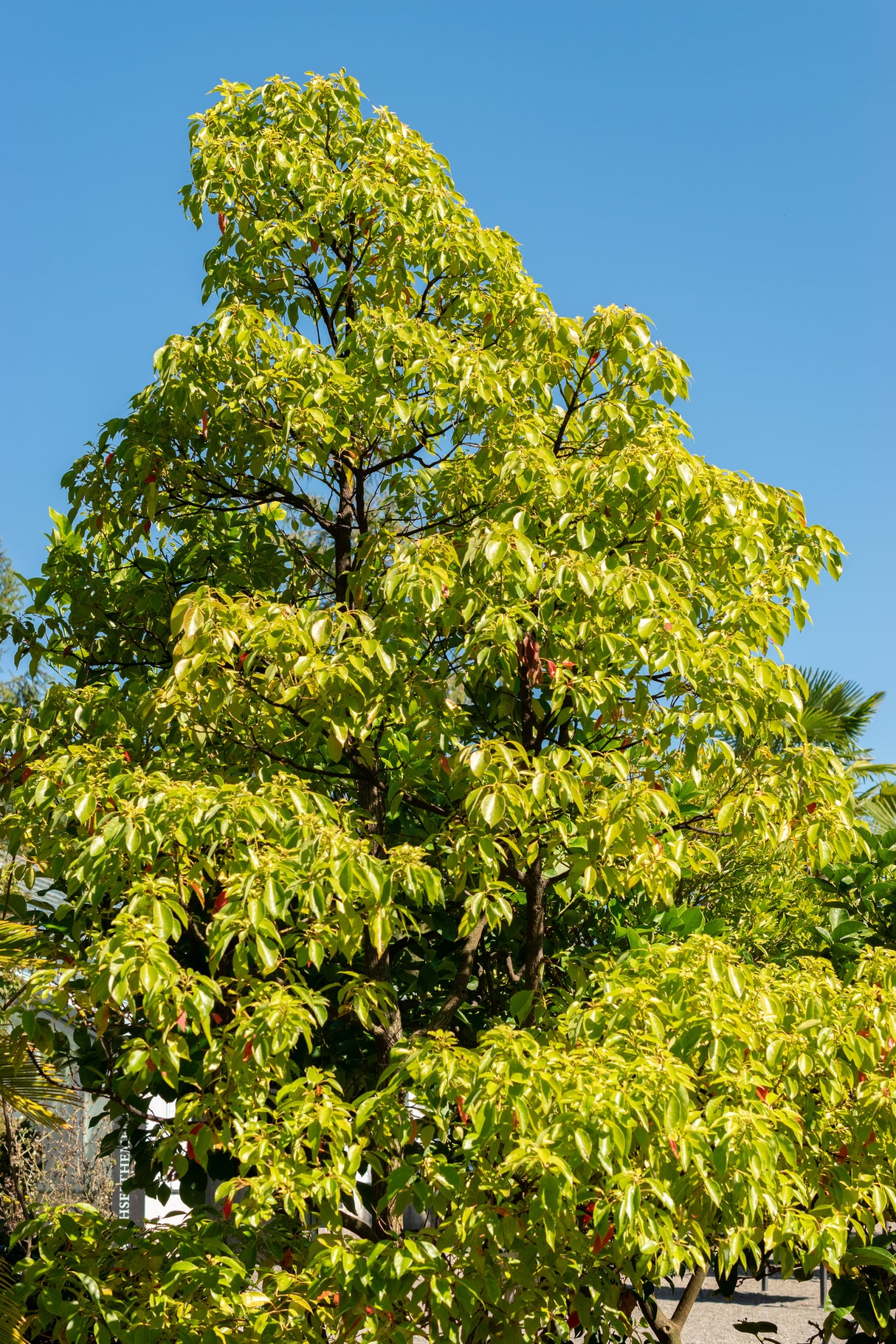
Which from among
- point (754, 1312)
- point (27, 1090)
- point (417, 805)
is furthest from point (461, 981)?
point (754, 1312)

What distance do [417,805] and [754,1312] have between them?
491 inches

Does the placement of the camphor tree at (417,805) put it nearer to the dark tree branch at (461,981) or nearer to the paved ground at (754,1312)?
the dark tree branch at (461,981)

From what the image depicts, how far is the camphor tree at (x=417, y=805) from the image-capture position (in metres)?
3.39

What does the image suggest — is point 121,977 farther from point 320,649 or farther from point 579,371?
point 579,371

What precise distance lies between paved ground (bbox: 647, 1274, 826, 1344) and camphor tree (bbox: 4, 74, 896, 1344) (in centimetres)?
888

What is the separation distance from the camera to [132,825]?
3375mm

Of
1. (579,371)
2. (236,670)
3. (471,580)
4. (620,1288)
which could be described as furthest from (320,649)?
(620,1288)

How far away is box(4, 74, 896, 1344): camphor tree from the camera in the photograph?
3387 millimetres

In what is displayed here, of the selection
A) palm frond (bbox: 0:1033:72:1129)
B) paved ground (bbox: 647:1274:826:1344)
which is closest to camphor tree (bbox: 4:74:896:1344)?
palm frond (bbox: 0:1033:72:1129)

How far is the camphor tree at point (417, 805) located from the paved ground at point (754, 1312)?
8.88 metres

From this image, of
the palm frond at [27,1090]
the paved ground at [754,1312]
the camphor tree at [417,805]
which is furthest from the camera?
the paved ground at [754,1312]

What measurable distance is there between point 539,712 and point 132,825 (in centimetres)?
164

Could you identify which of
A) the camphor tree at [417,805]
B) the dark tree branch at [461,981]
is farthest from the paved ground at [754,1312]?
the camphor tree at [417,805]

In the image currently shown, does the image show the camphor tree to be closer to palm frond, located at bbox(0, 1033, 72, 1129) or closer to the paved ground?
palm frond, located at bbox(0, 1033, 72, 1129)
